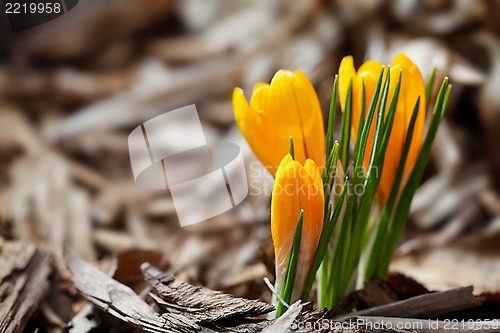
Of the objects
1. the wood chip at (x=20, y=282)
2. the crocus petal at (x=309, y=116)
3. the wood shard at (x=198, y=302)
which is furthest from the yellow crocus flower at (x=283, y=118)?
the wood chip at (x=20, y=282)

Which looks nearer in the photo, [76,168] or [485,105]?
[485,105]

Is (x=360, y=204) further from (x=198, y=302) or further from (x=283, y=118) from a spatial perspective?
(x=198, y=302)

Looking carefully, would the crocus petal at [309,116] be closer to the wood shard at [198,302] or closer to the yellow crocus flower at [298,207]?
the yellow crocus flower at [298,207]

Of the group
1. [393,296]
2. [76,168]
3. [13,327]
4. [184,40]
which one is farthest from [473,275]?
[184,40]

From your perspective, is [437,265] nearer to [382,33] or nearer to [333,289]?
[333,289]

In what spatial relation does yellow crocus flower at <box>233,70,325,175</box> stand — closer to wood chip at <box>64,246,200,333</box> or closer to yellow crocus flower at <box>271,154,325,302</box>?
yellow crocus flower at <box>271,154,325,302</box>

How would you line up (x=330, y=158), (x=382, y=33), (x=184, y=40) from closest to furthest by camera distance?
1. (x=330, y=158)
2. (x=382, y=33)
3. (x=184, y=40)
